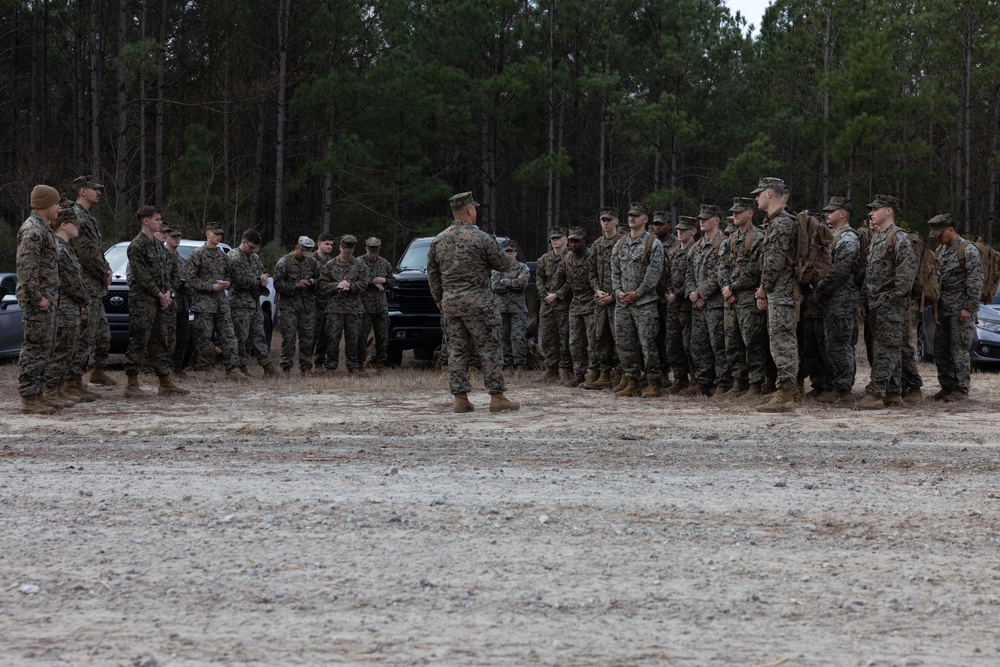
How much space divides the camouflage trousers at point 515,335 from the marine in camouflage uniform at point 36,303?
7116 millimetres

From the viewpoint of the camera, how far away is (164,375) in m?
12.7

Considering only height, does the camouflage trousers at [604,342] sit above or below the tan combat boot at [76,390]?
above

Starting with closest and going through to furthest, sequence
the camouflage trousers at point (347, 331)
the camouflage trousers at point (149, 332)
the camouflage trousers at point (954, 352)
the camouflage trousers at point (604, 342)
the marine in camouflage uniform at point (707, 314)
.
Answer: the camouflage trousers at point (954, 352) < the marine in camouflage uniform at point (707, 314) < the camouflage trousers at point (149, 332) < the camouflage trousers at point (604, 342) < the camouflage trousers at point (347, 331)

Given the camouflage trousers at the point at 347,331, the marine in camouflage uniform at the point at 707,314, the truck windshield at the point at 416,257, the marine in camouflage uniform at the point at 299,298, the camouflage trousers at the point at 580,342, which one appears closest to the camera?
the marine in camouflage uniform at the point at 707,314

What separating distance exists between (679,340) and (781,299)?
244 centimetres

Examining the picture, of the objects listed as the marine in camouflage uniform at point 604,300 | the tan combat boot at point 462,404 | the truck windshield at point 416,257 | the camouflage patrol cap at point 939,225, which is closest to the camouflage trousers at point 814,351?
the camouflage patrol cap at point 939,225

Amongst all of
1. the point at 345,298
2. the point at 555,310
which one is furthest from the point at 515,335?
the point at 345,298

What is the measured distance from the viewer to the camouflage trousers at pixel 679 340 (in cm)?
1304

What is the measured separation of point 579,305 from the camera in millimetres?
14367

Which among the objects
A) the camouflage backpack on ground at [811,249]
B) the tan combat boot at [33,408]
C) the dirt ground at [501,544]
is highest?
the camouflage backpack on ground at [811,249]

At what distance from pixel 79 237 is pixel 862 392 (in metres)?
8.78

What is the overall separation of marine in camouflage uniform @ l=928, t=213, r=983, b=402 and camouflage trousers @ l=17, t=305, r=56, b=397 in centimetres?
903

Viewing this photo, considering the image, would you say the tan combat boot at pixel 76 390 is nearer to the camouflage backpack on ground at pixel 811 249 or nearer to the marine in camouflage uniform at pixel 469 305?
the marine in camouflage uniform at pixel 469 305

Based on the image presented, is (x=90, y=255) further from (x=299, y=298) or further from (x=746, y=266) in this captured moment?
(x=746, y=266)
